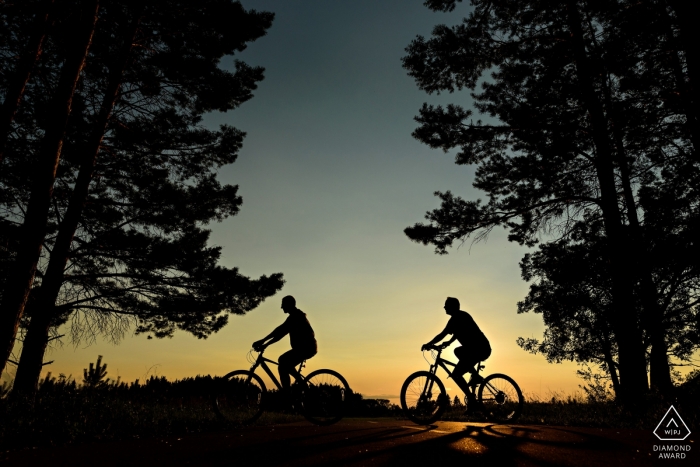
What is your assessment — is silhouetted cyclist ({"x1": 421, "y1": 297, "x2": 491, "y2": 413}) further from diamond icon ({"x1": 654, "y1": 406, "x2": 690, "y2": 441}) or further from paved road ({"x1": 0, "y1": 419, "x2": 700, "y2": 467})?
diamond icon ({"x1": 654, "y1": 406, "x2": 690, "y2": 441})

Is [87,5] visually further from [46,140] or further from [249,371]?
[249,371]

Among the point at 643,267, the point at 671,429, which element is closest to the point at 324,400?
the point at 671,429

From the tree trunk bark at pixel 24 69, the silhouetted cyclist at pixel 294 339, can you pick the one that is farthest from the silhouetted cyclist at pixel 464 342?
the tree trunk bark at pixel 24 69

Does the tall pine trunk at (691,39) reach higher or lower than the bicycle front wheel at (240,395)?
higher

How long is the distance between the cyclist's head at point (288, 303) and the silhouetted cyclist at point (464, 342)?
2.27 m

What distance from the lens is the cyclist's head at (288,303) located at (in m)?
7.94

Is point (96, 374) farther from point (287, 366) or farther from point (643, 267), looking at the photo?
point (643, 267)

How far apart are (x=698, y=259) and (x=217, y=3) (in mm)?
15838

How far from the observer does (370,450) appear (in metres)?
5.20

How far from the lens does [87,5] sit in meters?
9.80

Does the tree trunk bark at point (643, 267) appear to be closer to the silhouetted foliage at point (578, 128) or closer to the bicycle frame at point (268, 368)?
the silhouetted foliage at point (578, 128)

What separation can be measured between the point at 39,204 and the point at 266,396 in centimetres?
508

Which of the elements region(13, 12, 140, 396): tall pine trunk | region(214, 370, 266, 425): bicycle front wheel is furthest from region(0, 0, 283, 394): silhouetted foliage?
region(214, 370, 266, 425): bicycle front wheel

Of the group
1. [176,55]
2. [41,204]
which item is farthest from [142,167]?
[41,204]
